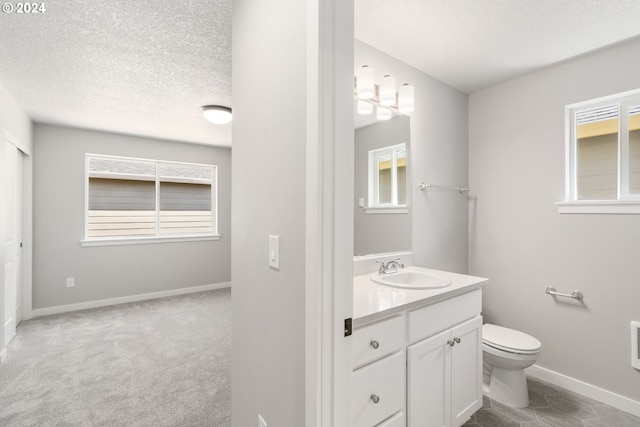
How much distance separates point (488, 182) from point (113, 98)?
12.5ft

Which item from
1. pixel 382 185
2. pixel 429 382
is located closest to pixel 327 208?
pixel 429 382

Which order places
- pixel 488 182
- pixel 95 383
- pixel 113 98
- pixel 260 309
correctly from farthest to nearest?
1. pixel 113 98
2. pixel 488 182
3. pixel 95 383
4. pixel 260 309

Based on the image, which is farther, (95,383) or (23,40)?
(95,383)

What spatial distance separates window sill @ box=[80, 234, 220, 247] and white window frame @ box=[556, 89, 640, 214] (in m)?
4.79

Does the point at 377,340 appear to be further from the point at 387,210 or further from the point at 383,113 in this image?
the point at 383,113

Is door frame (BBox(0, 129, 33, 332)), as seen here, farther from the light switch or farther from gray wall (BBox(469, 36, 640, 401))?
gray wall (BBox(469, 36, 640, 401))

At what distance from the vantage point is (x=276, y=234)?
1.06 meters

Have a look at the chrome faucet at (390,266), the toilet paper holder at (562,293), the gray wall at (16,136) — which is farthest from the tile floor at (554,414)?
the gray wall at (16,136)

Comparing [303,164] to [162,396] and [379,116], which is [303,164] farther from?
[162,396]

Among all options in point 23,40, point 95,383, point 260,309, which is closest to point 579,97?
point 260,309

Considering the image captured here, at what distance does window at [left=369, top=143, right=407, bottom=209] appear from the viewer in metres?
2.18

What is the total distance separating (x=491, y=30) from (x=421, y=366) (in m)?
2.12

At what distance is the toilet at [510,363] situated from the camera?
1.92 meters

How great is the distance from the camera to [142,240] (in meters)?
4.41
